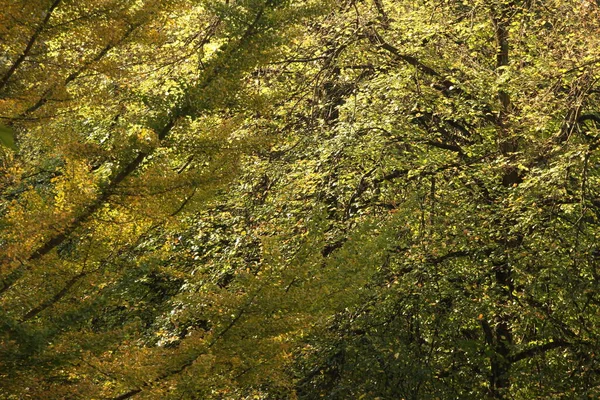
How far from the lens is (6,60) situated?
20.3 feet

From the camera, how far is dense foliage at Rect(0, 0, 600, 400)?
6.24 m

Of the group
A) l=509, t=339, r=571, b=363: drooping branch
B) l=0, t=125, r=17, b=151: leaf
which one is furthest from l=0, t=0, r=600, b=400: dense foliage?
l=0, t=125, r=17, b=151: leaf

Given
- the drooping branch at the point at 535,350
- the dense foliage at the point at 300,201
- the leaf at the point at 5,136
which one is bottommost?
the drooping branch at the point at 535,350

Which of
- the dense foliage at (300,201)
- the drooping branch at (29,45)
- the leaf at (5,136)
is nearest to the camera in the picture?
the leaf at (5,136)

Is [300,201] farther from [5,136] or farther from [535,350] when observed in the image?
[5,136]

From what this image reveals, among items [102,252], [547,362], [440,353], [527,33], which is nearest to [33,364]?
[102,252]

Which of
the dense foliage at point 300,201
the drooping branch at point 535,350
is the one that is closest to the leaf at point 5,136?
the dense foliage at point 300,201

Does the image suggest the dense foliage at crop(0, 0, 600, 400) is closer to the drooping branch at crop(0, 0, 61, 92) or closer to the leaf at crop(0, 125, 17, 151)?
the drooping branch at crop(0, 0, 61, 92)

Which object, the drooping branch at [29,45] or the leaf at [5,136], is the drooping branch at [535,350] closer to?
the drooping branch at [29,45]

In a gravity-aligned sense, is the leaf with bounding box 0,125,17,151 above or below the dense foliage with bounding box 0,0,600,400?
above

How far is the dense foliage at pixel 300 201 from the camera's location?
20.5 feet

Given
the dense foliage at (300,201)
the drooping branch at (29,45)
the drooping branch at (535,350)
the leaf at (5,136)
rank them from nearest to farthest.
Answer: the leaf at (5,136), the drooping branch at (29,45), the dense foliage at (300,201), the drooping branch at (535,350)

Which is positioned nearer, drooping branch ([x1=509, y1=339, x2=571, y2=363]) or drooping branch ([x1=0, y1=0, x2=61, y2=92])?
drooping branch ([x1=0, y1=0, x2=61, y2=92])

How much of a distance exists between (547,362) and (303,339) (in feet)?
9.62
